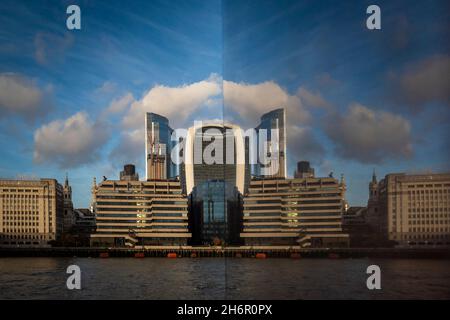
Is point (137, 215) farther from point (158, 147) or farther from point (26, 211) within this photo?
point (158, 147)

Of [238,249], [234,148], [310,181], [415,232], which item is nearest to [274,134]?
[310,181]

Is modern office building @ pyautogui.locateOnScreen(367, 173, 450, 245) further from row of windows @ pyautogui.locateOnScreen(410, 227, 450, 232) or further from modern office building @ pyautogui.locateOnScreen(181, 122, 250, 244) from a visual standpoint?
modern office building @ pyautogui.locateOnScreen(181, 122, 250, 244)

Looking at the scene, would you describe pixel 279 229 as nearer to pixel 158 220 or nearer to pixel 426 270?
pixel 158 220

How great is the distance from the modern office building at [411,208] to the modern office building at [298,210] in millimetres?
3741

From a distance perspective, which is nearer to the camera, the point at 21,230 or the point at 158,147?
the point at 21,230

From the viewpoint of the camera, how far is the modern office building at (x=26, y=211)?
41.5m

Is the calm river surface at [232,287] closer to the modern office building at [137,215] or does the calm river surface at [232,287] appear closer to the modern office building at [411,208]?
the modern office building at [411,208]

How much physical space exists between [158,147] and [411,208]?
38.6 meters

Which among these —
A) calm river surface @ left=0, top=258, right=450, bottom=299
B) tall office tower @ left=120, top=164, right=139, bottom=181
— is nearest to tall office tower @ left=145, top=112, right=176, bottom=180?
tall office tower @ left=120, top=164, right=139, bottom=181

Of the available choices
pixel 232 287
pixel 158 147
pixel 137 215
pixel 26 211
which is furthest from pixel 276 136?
pixel 158 147

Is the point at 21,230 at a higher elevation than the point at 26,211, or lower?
lower

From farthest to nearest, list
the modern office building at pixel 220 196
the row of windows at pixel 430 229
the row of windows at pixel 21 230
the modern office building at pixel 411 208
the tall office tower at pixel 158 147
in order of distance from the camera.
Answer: the tall office tower at pixel 158 147, the modern office building at pixel 220 196, the row of windows at pixel 21 230, the row of windows at pixel 430 229, the modern office building at pixel 411 208

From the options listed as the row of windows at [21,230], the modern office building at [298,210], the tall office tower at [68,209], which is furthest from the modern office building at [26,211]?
the modern office building at [298,210]

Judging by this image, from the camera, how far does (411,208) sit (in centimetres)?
2117
